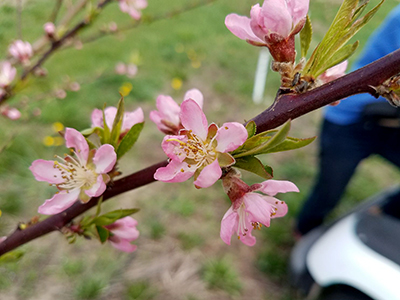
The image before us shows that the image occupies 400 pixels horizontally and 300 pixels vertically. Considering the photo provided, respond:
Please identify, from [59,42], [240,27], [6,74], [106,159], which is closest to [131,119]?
[106,159]

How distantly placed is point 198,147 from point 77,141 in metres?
0.19

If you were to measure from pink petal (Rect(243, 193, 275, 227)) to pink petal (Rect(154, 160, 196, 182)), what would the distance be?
99mm

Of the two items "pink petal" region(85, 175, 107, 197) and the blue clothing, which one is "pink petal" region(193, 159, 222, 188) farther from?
the blue clothing

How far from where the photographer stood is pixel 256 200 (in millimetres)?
473

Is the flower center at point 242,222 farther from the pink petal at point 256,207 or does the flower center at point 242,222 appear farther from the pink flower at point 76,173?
the pink flower at point 76,173

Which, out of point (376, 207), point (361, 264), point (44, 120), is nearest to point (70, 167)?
point (361, 264)

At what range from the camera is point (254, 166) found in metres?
0.40

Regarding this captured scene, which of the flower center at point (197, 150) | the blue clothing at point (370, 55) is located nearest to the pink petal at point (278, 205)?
the flower center at point (197, 150)

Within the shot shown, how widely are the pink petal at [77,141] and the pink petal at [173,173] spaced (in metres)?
0.16

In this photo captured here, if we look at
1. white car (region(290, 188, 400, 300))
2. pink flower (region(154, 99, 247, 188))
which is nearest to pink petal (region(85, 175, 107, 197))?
pink flower (region(154, 99, 247, 188))

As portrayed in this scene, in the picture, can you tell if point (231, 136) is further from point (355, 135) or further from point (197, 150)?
point (355, 135)

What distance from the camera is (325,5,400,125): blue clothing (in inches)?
62.2

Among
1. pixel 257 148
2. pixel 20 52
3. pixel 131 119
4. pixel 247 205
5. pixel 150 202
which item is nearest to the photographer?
pixel 257 148

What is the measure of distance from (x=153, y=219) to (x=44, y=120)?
1.32m
